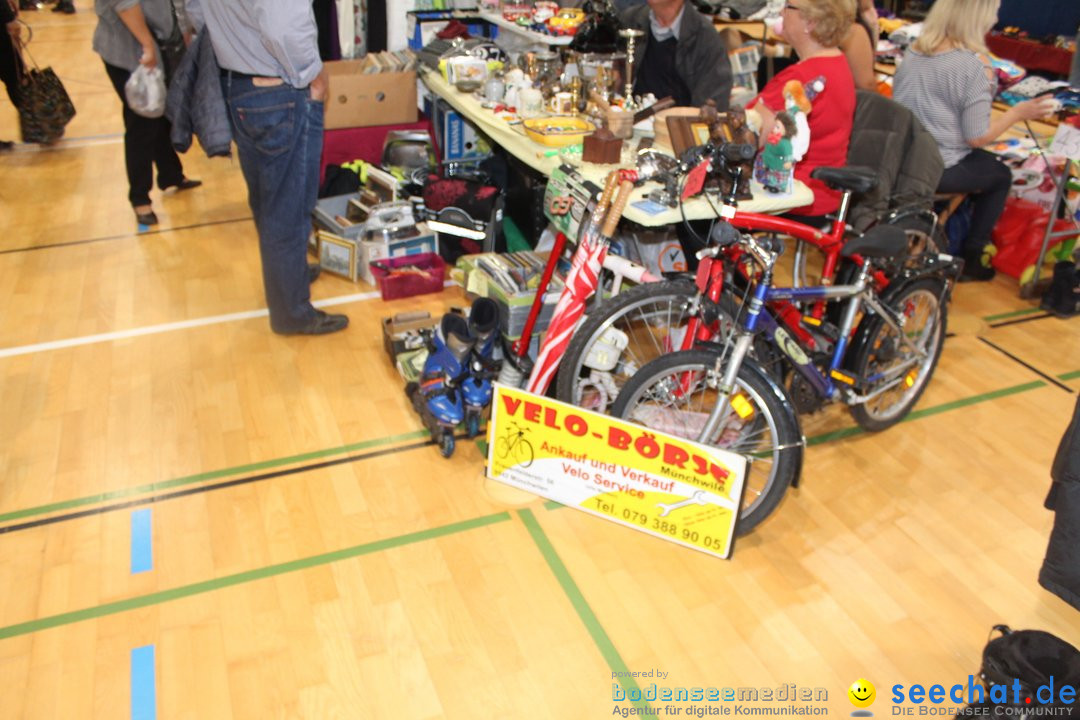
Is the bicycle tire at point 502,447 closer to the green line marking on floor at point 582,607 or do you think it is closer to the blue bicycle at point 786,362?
the green line marking on floor at point 582,607

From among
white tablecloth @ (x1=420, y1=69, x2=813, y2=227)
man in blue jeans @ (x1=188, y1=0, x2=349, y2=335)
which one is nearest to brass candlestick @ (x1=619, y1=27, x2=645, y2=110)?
white tablecloth @ (x1=420, y1=69, x2=813, y2=227)

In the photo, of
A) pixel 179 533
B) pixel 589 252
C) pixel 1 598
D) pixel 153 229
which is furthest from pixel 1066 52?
pixel 1 598

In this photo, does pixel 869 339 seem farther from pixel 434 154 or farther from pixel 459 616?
pixel 434 154

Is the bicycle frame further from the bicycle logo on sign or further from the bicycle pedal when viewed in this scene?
the bicycle logo on sign

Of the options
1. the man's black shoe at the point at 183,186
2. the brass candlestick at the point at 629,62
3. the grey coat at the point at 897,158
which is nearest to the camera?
the grey coat at the point at 897,158

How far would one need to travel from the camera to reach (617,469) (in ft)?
8.96

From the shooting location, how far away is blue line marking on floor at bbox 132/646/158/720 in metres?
2.22

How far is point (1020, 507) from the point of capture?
299 cm

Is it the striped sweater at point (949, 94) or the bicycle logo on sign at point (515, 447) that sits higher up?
the striped sweater at point (949, 94)

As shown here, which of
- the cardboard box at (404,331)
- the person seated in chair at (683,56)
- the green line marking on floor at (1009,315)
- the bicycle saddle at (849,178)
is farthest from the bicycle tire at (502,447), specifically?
the green line marking on floor at (1009,315)

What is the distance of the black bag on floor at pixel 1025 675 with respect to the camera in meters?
1.89

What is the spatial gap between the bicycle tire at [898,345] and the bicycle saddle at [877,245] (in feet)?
1.04

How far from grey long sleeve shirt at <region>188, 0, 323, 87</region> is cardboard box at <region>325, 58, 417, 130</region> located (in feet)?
5.22

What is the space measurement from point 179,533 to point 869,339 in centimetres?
237
